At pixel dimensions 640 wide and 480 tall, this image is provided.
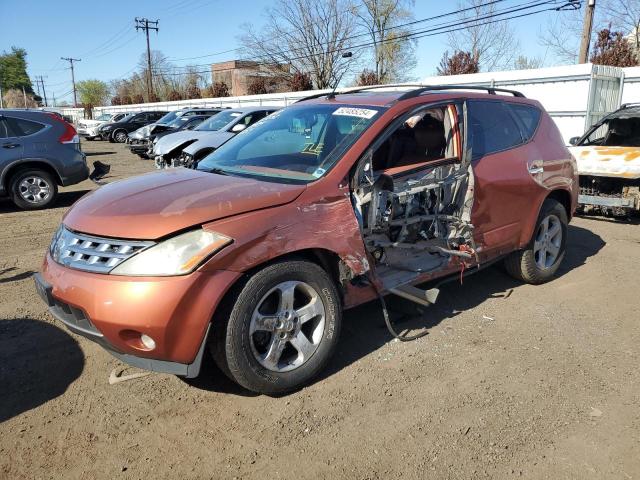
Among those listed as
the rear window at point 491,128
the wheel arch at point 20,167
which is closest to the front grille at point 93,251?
the rear window at point 491,128

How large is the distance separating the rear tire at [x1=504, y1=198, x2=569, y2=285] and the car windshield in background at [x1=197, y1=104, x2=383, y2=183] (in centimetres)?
228

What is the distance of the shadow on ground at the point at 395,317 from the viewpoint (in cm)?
346

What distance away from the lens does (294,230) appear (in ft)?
10.1

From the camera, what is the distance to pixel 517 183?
15.2ft

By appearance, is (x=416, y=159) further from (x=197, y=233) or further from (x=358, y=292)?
(x=197, y=233)

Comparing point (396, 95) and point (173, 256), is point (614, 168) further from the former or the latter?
point (173, 256)

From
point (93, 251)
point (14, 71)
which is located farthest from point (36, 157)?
point (14, 71)

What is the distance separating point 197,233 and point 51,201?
26.4ft

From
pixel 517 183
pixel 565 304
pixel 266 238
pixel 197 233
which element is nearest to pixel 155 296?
pixel 197 233

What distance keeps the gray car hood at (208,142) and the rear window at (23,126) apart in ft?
8.92

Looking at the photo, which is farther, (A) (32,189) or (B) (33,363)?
(A) (32,189)

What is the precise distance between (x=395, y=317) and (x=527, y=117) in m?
2.47

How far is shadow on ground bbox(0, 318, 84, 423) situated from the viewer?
3176mm

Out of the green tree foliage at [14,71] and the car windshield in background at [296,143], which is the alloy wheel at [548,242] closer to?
the car windshield in background at [296,143]
